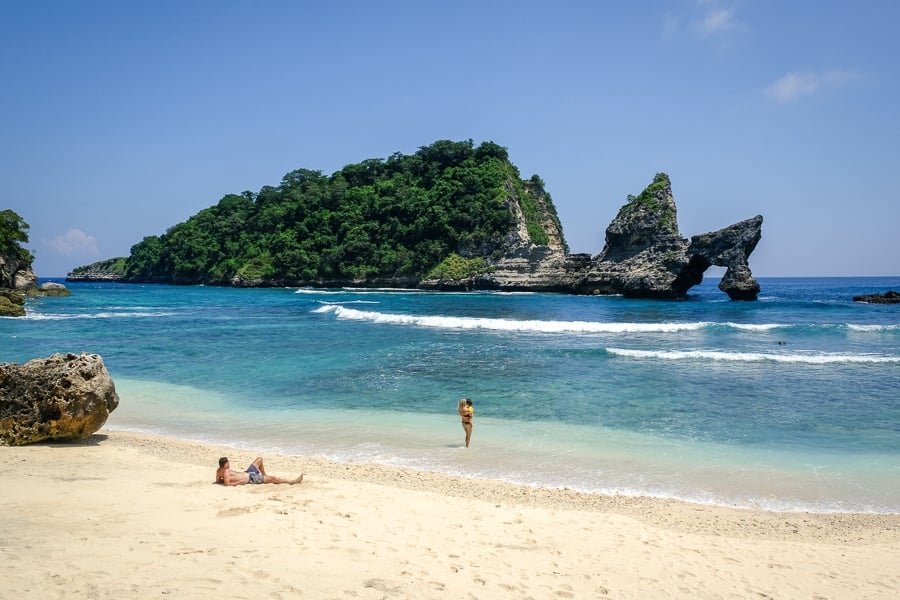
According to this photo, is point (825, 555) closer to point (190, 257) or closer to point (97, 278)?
point (190, 257)

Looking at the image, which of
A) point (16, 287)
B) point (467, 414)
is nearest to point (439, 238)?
point (16, 287)

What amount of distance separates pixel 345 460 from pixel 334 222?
264 ft

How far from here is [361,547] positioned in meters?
5.71

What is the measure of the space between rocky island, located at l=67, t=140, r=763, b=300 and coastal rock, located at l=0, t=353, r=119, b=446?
54492 mm

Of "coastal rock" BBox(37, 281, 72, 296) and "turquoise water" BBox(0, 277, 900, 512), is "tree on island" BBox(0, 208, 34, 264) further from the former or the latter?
"turquoise water" BBox(0, 277, 900, 512)

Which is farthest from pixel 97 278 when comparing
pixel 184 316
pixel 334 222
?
pixel 184 316

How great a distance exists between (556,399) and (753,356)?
10.8 metres

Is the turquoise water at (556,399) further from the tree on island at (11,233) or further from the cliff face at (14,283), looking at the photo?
the tree on island at (11,233)

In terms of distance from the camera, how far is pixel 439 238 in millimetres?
78188

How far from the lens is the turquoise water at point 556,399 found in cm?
930

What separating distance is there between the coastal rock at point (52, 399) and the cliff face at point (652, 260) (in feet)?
179

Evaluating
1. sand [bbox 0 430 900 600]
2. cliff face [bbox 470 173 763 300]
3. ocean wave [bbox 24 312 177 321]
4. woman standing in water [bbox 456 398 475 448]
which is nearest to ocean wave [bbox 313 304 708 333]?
ocean wave [bbox 24 312 177 321]

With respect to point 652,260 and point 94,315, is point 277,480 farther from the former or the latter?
point 652,260

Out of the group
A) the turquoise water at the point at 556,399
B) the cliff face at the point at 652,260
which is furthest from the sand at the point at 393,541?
the cliff face at the point at 652,260
